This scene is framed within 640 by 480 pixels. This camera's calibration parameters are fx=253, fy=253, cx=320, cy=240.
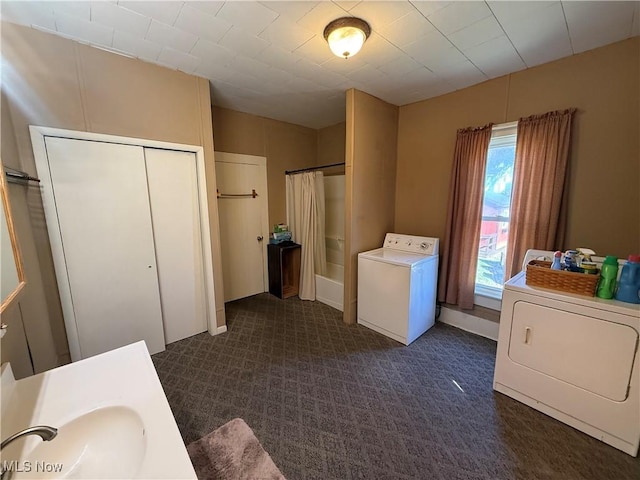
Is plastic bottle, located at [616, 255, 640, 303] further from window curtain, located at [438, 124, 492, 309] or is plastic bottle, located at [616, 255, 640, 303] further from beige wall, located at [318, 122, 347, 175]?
beige wall, located at [318, 122, 347, 175]

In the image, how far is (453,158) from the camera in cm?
277

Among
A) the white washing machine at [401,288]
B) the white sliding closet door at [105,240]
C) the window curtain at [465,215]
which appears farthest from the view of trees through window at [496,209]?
the white sliding closet door at [105,240]

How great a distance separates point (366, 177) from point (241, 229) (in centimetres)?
193

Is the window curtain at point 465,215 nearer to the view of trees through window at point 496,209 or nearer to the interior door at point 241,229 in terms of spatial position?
the view of trees through window at point 496,209

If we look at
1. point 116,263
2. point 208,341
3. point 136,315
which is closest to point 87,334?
point 136,315

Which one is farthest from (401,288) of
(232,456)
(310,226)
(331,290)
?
(232,456)

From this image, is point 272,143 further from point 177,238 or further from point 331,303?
point 331,303

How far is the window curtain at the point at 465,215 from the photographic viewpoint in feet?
8.43

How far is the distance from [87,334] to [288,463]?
6.43 ft

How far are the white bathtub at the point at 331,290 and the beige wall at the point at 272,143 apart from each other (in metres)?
1.20

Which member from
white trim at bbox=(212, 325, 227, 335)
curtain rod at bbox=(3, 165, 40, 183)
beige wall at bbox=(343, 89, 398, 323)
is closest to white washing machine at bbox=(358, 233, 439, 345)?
beige wall at bbox=(343, 89, 398, 323)

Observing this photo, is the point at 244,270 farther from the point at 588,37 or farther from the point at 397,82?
the point at 588,37

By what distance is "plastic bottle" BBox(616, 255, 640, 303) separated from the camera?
1465 millimetres

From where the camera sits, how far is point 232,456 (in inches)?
58.0
